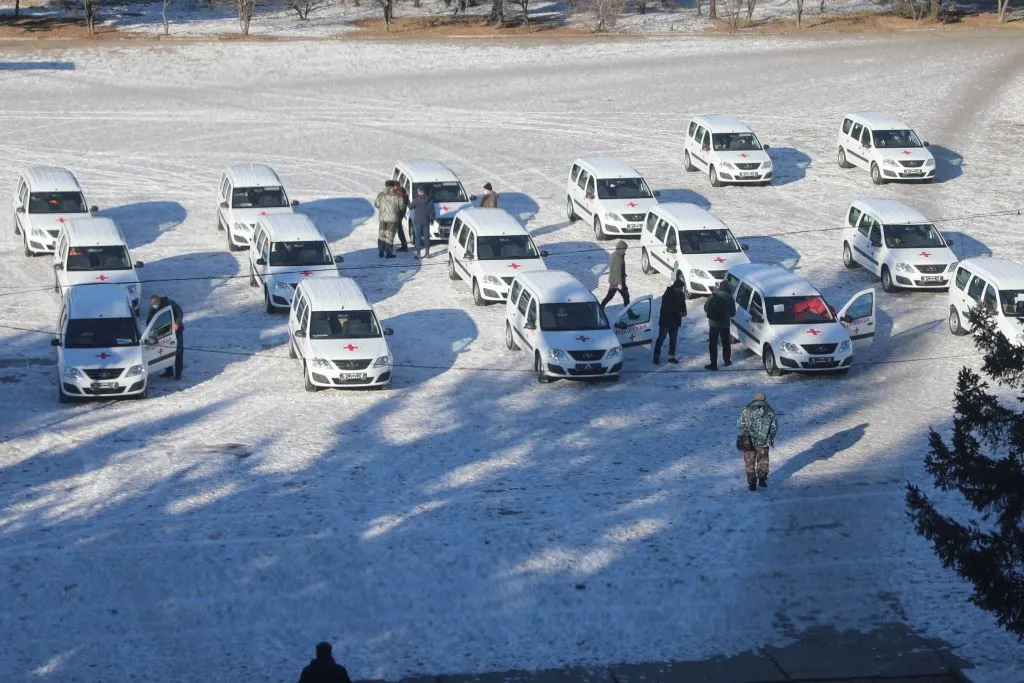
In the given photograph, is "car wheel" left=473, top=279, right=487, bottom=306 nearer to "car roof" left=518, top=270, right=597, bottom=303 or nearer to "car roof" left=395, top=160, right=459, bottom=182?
"car roof" left=518, top=270, right=597, bottom=303

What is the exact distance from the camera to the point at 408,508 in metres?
21.5

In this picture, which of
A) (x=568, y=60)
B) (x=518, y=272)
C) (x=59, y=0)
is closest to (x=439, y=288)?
(x=518, y=272)

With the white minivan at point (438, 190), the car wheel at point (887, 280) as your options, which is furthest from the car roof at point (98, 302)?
the car wheel at point (887, 280)

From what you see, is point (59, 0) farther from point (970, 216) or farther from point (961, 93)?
point (970, 216)

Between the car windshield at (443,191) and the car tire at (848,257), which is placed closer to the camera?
the car tire at (848,257)

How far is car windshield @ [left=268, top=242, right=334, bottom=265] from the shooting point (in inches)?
1272

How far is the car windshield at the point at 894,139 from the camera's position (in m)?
42.7

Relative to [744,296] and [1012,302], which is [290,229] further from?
[1012,302]

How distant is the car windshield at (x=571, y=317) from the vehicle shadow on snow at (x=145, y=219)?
44.2 feet

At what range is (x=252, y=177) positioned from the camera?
1485 inches

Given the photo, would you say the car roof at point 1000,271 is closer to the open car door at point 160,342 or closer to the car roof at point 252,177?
the open car door at point 160,342

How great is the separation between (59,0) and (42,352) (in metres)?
44.0

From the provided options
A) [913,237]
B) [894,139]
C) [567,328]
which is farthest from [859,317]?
[894,139]

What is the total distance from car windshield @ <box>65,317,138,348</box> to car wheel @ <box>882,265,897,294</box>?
1596 cm
